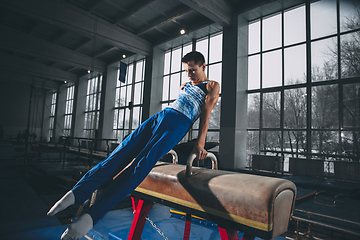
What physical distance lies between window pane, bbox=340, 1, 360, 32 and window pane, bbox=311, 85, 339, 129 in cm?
166

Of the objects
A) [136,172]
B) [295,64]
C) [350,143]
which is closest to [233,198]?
[136,172]

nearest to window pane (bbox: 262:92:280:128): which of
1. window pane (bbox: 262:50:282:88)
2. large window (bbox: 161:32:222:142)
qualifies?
window pane (bbox: 262:50:282:88)

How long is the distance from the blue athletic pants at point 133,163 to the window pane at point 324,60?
20.3 ft

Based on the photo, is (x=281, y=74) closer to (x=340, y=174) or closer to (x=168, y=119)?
(x=340, y=174)

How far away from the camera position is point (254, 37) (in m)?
7.52

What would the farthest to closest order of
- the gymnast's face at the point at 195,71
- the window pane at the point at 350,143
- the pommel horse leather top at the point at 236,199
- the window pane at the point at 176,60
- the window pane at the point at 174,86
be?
the window pane at the point at 176,60, the window pane at the point at 174,86, the window pane at the point at 350,143, the gymnast's face at the point at 195,71, the pommel horse leather top at the point at 236,199

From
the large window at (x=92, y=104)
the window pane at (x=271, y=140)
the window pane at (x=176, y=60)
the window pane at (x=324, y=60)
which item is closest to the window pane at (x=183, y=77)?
the window pane at (x=176, y=60)

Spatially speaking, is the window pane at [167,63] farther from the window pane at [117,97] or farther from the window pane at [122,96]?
the window pane at [117,97]

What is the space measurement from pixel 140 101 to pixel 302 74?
7583 mm

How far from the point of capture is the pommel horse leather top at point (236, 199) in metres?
0.94

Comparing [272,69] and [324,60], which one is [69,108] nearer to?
[272,69]

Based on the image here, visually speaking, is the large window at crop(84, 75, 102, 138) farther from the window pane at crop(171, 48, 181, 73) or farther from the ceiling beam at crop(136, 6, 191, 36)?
the window pane at crop(171, 48, 181, 73)

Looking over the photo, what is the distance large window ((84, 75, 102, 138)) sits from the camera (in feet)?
44.8

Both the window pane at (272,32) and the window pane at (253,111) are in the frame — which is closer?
the window pane at (272,32)
